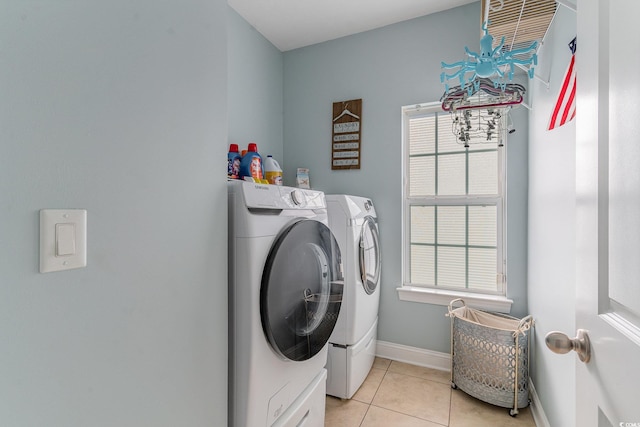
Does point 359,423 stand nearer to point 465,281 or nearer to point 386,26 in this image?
point 465,281

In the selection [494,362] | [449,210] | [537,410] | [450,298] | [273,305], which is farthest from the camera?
[449,210]

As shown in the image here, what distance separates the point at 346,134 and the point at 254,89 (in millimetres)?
854

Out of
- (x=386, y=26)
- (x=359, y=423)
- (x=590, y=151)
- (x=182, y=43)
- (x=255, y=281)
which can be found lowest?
(x=359, y=423)

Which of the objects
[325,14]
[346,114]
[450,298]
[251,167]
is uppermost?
[325,14]

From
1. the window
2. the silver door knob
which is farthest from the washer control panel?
the window

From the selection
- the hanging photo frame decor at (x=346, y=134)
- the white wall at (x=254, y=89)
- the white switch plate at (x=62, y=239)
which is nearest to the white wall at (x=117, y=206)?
the white switch plate at (x=62, y=239)

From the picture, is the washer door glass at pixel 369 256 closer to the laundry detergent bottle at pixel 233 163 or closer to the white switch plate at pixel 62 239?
the laundry detergent bottle at pixel 233 163

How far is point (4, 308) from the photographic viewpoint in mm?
516

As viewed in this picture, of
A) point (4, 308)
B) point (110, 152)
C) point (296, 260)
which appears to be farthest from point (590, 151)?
point (4, 308)

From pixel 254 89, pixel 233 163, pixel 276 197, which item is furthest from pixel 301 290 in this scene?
pixel 254 89

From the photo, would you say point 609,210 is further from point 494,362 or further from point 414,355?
point 414,355

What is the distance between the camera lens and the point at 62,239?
59 centimetres

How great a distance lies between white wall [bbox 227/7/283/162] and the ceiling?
132 mm

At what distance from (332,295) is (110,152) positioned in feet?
3.60
